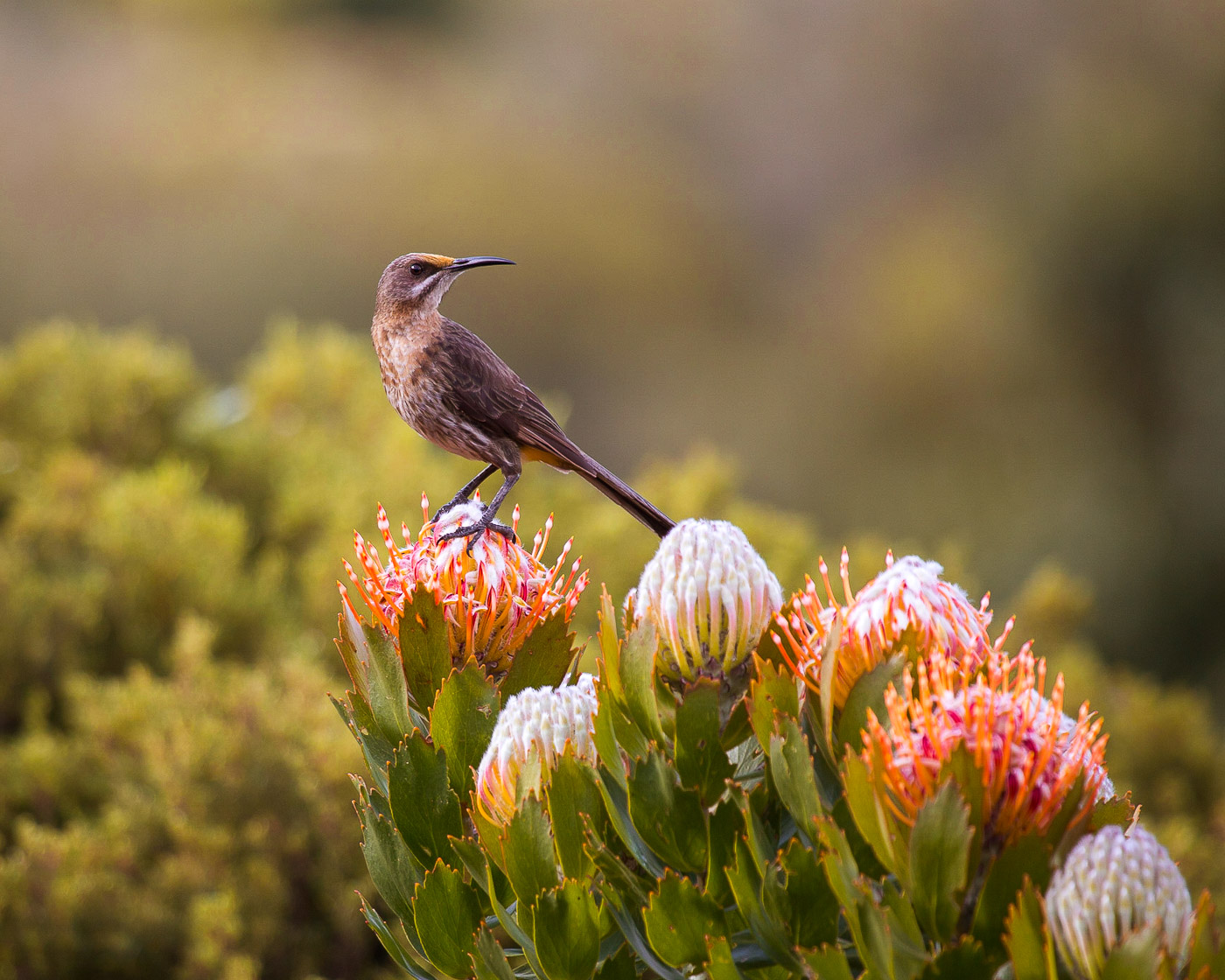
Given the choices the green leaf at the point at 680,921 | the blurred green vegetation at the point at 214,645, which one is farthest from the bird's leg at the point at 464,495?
the blurred green vegetation at the point at 214,645

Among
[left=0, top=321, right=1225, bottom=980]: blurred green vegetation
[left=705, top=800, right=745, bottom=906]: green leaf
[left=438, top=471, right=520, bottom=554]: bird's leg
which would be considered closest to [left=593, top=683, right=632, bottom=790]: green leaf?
[left=705, top=800, right=745, bottom=906]: green leaf

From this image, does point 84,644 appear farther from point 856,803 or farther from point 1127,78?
point 1127,78

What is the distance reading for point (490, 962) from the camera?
1.38 meters

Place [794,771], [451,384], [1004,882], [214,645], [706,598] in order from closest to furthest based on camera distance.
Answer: [1004,882] → [794,771] → [706,598] → [451,384] → [214,645]

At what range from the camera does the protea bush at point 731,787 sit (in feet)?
3.65

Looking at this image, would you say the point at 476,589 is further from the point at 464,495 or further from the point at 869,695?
the point at 869,695

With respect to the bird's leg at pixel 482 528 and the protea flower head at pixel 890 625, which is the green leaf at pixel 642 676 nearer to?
the protea flower head at pixel 890 625

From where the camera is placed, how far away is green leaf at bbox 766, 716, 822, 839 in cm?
122

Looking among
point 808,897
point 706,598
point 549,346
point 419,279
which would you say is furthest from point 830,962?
point 549,346

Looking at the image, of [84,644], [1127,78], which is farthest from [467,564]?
[1127,78]

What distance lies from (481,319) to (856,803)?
13.9 metres

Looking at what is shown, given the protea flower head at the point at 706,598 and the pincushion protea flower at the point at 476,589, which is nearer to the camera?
the protea flower head at the point at 706,598

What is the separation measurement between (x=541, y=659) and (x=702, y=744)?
0.99 ft

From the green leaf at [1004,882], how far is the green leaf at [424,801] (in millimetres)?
630
